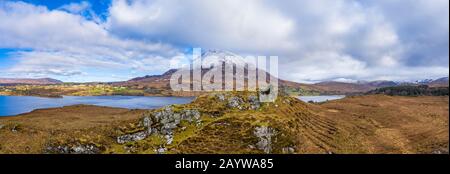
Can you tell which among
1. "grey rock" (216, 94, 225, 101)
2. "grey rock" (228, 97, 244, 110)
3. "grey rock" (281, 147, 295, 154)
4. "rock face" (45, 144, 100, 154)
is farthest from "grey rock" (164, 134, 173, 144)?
"grey rock" (281, 147, 295, 154)

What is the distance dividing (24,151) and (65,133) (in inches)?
243

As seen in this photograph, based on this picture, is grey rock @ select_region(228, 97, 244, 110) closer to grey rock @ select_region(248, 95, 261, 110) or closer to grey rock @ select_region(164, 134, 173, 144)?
grey rock @ select_region(248, 95, 261, 110)

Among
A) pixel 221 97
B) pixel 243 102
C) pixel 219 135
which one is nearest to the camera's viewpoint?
pixel 219 135

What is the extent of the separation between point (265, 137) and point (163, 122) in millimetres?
14935

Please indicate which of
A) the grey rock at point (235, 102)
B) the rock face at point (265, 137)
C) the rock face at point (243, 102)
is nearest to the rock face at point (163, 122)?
the grey rock at point (235, 102)

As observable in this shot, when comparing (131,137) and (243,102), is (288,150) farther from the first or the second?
(131,137)

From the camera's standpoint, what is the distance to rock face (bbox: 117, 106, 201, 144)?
1697 inches

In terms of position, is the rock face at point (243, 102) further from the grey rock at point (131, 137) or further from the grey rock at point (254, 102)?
the grey rock at point (131, 137)

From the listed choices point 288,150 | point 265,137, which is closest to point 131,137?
point 265,137

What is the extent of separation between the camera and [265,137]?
126 ft

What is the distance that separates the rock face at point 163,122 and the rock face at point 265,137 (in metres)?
9.54

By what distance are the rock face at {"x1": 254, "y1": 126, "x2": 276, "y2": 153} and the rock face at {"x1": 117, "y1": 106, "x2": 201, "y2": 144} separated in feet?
31.3

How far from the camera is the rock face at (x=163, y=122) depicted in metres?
43.1

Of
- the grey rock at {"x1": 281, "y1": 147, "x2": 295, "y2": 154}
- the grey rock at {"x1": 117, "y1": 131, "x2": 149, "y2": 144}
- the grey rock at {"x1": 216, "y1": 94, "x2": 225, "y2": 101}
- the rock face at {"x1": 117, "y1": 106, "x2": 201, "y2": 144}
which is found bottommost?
the grey rock at {"x1": 281, "y1": 147, "x2": 295, "y2": 154}
